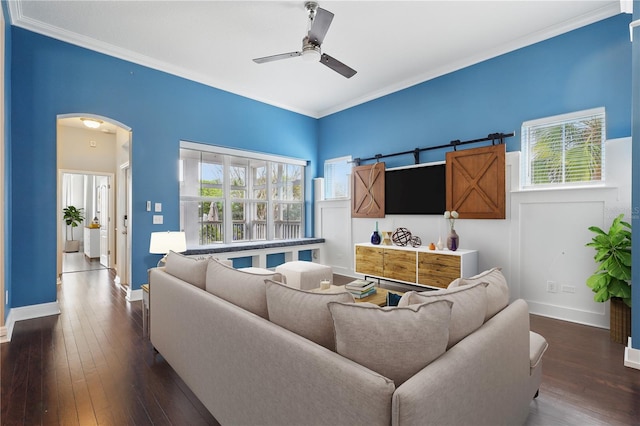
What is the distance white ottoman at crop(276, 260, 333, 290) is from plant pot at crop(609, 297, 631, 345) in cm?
298

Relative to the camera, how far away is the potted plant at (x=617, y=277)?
2762mm

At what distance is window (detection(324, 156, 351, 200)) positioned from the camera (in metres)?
6.03

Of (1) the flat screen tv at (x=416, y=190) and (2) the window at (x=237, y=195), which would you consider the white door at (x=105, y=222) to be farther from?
(1) the flat screen tv at (x=416, y=190)

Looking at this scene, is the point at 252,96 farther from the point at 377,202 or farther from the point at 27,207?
the point at 27,207

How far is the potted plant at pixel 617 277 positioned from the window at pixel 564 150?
2.34 ft

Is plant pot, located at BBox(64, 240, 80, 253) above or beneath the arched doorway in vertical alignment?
beneath

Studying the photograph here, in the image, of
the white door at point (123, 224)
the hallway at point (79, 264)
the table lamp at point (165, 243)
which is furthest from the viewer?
the hallway at point (79, 264)

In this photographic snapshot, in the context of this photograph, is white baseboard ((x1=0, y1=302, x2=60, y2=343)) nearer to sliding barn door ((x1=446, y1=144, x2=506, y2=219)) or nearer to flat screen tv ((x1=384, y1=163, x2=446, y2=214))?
flat screen tv ((x1=384, y1=163, x2=446, y2=214))

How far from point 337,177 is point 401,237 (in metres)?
2.09

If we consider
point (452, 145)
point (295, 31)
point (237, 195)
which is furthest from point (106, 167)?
point (452, 145)

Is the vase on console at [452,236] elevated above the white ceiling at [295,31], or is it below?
below

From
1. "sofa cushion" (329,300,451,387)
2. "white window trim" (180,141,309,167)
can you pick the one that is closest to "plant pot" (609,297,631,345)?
"sofa cushion" (329,300,451,387)

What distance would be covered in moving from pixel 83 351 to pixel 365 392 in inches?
112

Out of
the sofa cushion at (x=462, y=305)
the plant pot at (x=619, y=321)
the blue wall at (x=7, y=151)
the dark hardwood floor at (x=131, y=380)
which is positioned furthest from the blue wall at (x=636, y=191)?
the blue wall at (x=7, y=151)
